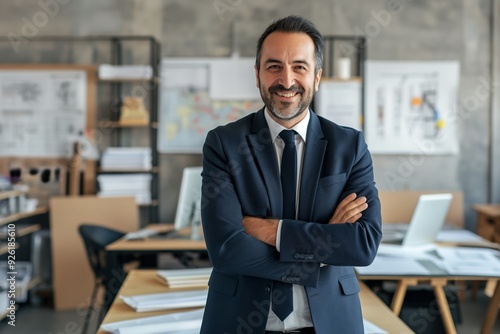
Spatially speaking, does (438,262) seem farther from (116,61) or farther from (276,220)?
(116,61)

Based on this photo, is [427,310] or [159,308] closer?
[159,308]

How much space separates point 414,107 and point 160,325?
4.56 meters

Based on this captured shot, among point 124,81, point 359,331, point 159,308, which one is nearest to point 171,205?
point 124,81

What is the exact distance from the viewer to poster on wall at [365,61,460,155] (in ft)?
18.9

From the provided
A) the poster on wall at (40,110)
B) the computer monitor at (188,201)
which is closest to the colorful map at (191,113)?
the poster on wall at (40,110)

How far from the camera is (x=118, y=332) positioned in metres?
1.87

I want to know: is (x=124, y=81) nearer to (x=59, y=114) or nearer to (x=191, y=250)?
(x=59, y=114)

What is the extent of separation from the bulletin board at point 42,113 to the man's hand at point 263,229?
4410 millimetres

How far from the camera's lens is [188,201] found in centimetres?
405

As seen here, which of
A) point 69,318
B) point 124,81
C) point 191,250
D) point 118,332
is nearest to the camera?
point 118,332

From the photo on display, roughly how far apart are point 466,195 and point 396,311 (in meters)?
3.06

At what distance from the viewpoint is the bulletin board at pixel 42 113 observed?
5.71 m

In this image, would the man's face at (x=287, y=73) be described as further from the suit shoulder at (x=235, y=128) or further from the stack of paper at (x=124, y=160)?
the stack of paper at (x=124, y=160)

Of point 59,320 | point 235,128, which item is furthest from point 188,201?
point 235,128
